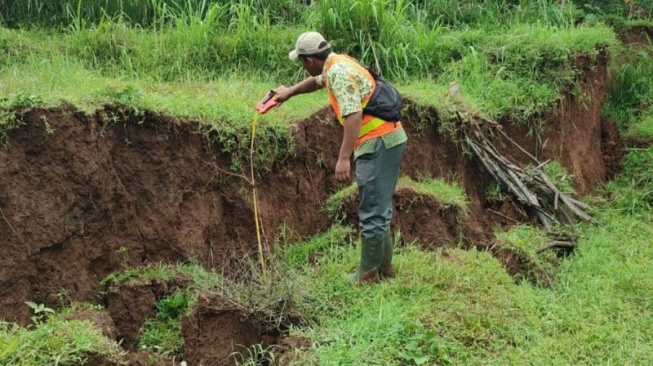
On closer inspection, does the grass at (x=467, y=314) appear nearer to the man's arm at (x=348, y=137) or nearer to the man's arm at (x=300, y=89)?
the man's arm at (x=348, y=137)

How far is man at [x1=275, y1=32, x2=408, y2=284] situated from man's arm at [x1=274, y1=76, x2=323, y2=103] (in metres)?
0.02

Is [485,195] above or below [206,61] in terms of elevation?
below

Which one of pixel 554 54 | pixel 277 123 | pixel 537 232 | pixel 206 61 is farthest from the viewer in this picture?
pixel 554 54

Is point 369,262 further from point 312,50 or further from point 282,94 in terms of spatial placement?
point 312,50

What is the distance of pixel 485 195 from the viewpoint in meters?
7.18

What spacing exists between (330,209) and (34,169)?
2.27 metres

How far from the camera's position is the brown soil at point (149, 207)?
4.88 metres

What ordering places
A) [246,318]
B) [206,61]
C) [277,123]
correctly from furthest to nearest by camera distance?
1. [206,61]
2. [277,123]
3. [246,318]

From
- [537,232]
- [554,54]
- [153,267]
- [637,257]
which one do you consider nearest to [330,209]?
[153,267]

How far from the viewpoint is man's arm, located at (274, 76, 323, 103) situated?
16.9 ft

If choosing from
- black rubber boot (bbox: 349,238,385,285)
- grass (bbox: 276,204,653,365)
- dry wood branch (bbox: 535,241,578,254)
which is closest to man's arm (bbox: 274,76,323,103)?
black rubber boot (bbox: 349,238,385,285)

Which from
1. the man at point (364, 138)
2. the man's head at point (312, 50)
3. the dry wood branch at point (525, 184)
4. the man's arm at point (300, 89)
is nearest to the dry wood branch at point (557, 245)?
the dry wood branch at point (525, 184)

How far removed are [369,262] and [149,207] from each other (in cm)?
164

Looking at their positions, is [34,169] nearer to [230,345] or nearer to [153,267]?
[153,267]
